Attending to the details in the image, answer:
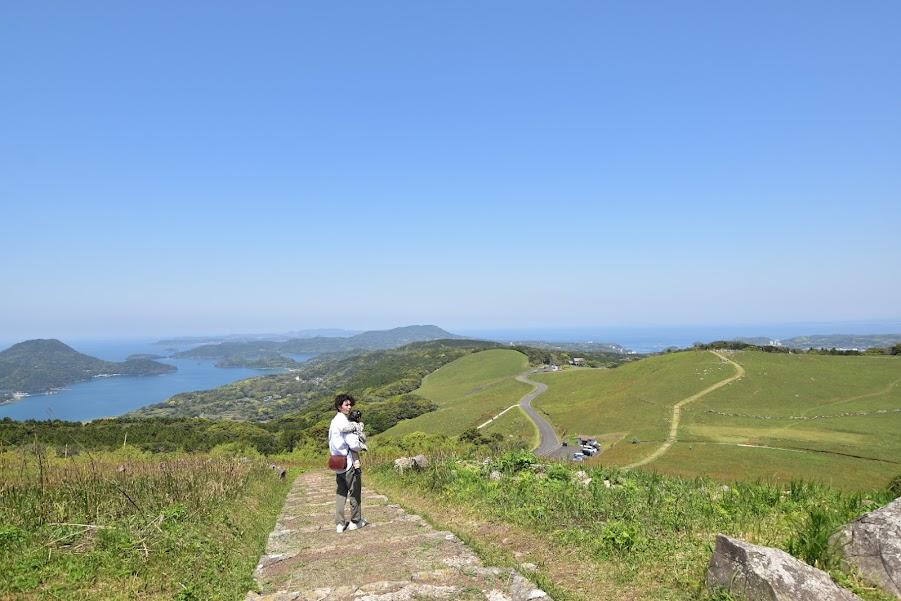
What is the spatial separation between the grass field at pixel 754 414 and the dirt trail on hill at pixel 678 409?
902 millimetres

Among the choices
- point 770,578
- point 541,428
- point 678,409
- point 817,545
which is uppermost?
point 770,578

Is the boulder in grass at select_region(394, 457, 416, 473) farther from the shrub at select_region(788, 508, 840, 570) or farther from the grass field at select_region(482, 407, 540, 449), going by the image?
the grass field at select_region(482, 407, 540, 449)

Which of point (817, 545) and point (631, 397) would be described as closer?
point (817, 545)

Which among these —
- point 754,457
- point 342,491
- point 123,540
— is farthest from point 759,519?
point 754,457

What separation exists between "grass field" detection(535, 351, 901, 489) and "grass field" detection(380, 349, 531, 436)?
41.9 feet

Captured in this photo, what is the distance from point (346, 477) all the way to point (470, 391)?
123564 millimetres

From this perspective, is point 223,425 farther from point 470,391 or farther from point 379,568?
point 470,391

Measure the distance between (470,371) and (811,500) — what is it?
15335 cm

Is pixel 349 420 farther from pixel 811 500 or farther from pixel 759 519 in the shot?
pixel 811 500

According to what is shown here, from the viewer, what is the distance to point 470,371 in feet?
526

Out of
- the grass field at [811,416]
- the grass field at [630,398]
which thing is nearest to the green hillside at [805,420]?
the grass field at [811,416]

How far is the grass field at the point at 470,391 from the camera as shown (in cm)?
8904

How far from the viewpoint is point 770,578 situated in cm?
458

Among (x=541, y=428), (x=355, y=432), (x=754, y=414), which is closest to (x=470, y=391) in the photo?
(x=541, y=428)
